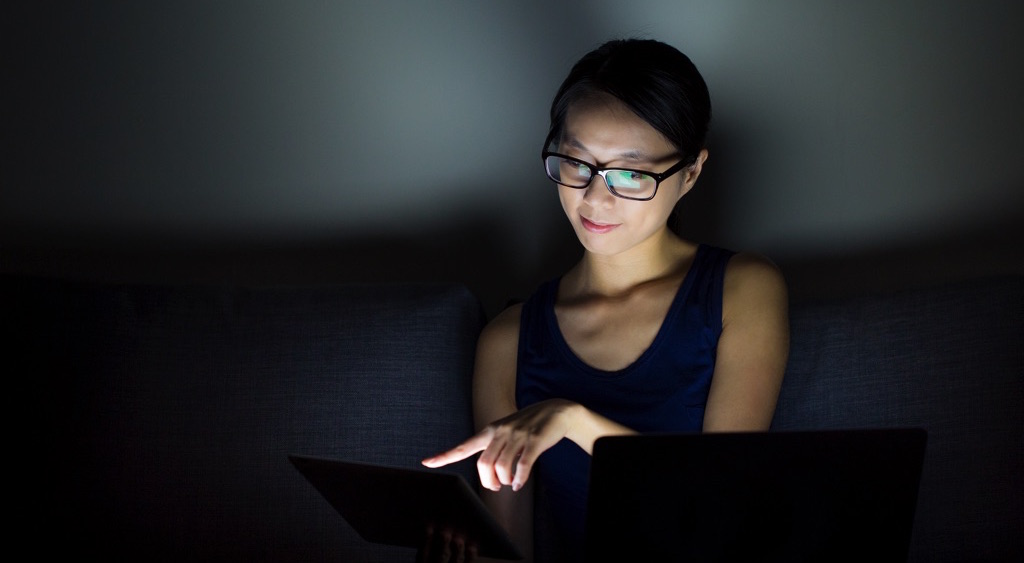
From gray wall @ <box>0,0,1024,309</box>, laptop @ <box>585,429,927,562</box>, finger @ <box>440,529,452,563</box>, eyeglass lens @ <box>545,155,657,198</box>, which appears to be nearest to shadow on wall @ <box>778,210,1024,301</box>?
gray wall @ <box>0,0,1024,309</box>

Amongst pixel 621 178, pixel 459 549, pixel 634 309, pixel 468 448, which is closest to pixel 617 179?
pixel 621 178

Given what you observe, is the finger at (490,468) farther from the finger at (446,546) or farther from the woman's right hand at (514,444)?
the finger at (446,546)

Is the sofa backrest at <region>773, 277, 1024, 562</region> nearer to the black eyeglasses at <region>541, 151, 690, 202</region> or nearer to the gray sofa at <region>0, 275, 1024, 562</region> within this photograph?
the gray sofa at <region>0, 275, 1024, 562</region>

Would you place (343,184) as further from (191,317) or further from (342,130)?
(191,317)

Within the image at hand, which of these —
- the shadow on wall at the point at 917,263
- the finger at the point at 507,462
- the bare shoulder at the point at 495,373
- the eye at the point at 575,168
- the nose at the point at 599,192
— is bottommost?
the finger at the point at 507,462

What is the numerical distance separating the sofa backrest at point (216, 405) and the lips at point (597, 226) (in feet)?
1.14

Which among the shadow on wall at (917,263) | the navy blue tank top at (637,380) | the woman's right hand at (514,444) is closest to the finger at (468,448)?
the woman's right hand at (514,444)

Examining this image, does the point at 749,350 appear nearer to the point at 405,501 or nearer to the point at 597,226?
the point at 597,226

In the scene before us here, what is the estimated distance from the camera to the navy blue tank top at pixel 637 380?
5.23 feet

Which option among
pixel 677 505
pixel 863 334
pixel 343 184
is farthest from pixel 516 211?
pixel 677 505

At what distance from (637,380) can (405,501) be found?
0.57 meters

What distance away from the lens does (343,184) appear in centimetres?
215

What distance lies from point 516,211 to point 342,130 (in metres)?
0.43

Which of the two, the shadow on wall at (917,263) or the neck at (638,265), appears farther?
the shadow on wall at (917,263)
